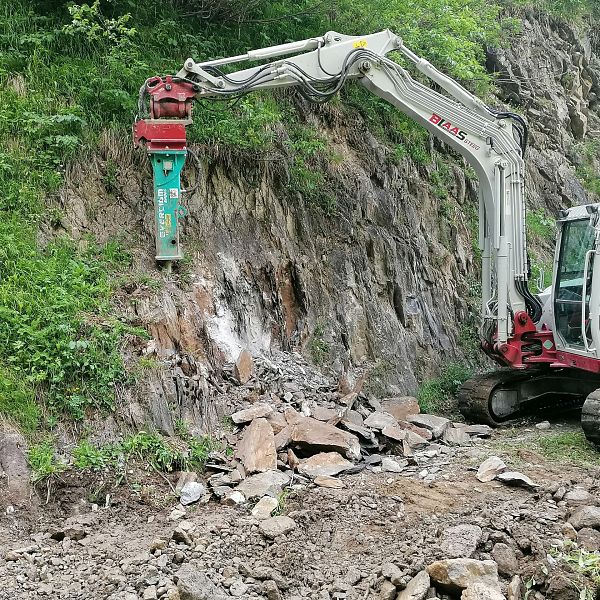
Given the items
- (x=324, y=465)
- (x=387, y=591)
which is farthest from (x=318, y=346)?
(x=387, y=591)

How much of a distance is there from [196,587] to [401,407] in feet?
15.8

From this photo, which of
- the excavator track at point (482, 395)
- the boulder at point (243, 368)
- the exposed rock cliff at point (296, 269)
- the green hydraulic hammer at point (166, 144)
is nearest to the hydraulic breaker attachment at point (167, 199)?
the green hydraulic hammer at point (166, 144)

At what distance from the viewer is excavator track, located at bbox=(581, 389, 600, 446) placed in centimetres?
739

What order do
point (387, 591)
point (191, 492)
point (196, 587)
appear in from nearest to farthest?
point (196, 587) < point (387, 591) < point (191, 492)

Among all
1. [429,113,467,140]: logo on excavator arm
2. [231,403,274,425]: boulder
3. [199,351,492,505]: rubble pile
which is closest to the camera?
[199,351,492,505]: rubble pile

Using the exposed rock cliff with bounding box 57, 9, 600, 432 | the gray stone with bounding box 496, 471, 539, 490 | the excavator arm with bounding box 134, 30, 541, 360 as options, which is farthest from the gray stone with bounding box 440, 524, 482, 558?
the excavator arm with bounding box 134, 30, 541, 360

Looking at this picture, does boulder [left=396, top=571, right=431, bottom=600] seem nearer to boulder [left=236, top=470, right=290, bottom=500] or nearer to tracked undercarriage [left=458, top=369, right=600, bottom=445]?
boulder [left=236, top=470, right=290, bottom=500]

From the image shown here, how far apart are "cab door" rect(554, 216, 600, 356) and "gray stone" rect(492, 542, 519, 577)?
388 cm

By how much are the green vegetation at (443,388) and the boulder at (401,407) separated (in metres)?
0.62

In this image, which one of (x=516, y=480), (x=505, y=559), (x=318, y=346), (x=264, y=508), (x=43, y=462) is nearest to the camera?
(x=505, y=559)

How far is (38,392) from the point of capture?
248 inches

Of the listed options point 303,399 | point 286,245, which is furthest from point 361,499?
→ point 286,245

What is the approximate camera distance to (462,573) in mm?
4344

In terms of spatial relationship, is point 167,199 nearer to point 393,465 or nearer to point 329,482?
point 329,482
